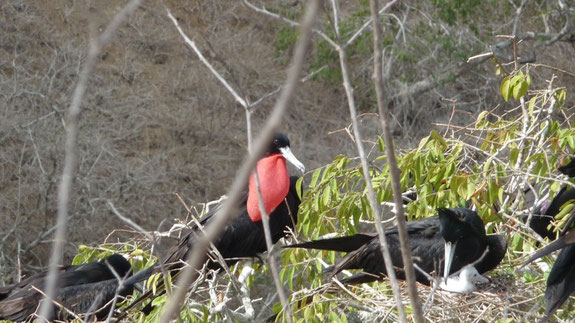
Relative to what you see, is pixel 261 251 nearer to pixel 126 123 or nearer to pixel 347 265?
pixel 347 265

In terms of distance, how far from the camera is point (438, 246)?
8.67 feet

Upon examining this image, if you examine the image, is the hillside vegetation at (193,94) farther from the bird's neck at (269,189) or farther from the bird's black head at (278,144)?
the bird's neck at (269,189)

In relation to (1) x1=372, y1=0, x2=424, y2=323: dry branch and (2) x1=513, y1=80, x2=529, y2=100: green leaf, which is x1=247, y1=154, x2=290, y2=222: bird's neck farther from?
(1) x1=372, y1=0, x2=424, y2=323: dry branch

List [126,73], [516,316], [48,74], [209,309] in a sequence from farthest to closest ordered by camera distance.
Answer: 1. [126,73]
2. [48,74]
3. [209,309]
4. [516,316]

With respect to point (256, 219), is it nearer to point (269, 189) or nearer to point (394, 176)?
point (269, 189)

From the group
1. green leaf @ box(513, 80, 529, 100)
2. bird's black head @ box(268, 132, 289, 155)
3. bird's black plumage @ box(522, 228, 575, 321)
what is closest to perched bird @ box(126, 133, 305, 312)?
bird's black head @ box(268, 132, 289, 155)

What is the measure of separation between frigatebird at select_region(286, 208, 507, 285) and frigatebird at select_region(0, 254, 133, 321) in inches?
33.4

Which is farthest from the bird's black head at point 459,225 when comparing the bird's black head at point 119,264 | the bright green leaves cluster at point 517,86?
the bird's black head at point 119,264

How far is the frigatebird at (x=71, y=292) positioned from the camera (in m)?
3.14

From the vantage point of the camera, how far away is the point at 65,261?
5.82 m

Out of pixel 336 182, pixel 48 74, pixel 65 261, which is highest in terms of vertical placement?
pixel 336 182

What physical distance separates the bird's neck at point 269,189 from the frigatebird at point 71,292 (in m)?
0.48

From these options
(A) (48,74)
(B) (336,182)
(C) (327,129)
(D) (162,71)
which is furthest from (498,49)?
(B) (336,182)

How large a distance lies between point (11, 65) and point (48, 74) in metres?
0.38
